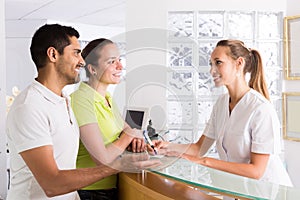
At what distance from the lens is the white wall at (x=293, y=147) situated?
14.2 ft

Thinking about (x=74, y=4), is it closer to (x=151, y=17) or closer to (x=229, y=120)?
(x=151, y=17)

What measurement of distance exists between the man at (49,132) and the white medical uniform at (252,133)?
17.8 inches

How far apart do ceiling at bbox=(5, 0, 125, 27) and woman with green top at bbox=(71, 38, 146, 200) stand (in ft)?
11.1

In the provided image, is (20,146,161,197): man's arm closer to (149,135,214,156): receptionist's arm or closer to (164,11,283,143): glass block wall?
(149,135,214,156): receptionist's arm

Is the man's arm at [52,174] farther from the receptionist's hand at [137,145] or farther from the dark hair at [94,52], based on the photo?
the dark hair at [94,52]

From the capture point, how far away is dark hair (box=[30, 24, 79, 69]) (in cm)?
175

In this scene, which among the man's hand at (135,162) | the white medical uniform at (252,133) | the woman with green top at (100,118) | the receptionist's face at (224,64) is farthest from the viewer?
the receptionist's face at (224,64)

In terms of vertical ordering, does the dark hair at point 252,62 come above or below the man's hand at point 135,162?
above

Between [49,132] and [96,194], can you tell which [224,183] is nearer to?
[49,132]

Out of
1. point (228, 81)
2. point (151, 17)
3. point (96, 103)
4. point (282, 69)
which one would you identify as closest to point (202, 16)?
point (151, 17)

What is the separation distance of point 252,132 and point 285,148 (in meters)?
2.63

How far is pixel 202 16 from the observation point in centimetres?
448

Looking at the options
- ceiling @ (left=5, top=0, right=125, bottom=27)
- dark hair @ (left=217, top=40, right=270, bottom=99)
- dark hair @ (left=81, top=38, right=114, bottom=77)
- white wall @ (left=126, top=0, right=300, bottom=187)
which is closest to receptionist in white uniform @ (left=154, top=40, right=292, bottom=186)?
dark hair @ (left=217, top=40, right=270, bottom=99)

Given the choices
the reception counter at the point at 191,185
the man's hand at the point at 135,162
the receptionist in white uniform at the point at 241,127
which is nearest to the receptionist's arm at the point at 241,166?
the receptionist in white uniform at the point at 241,127
